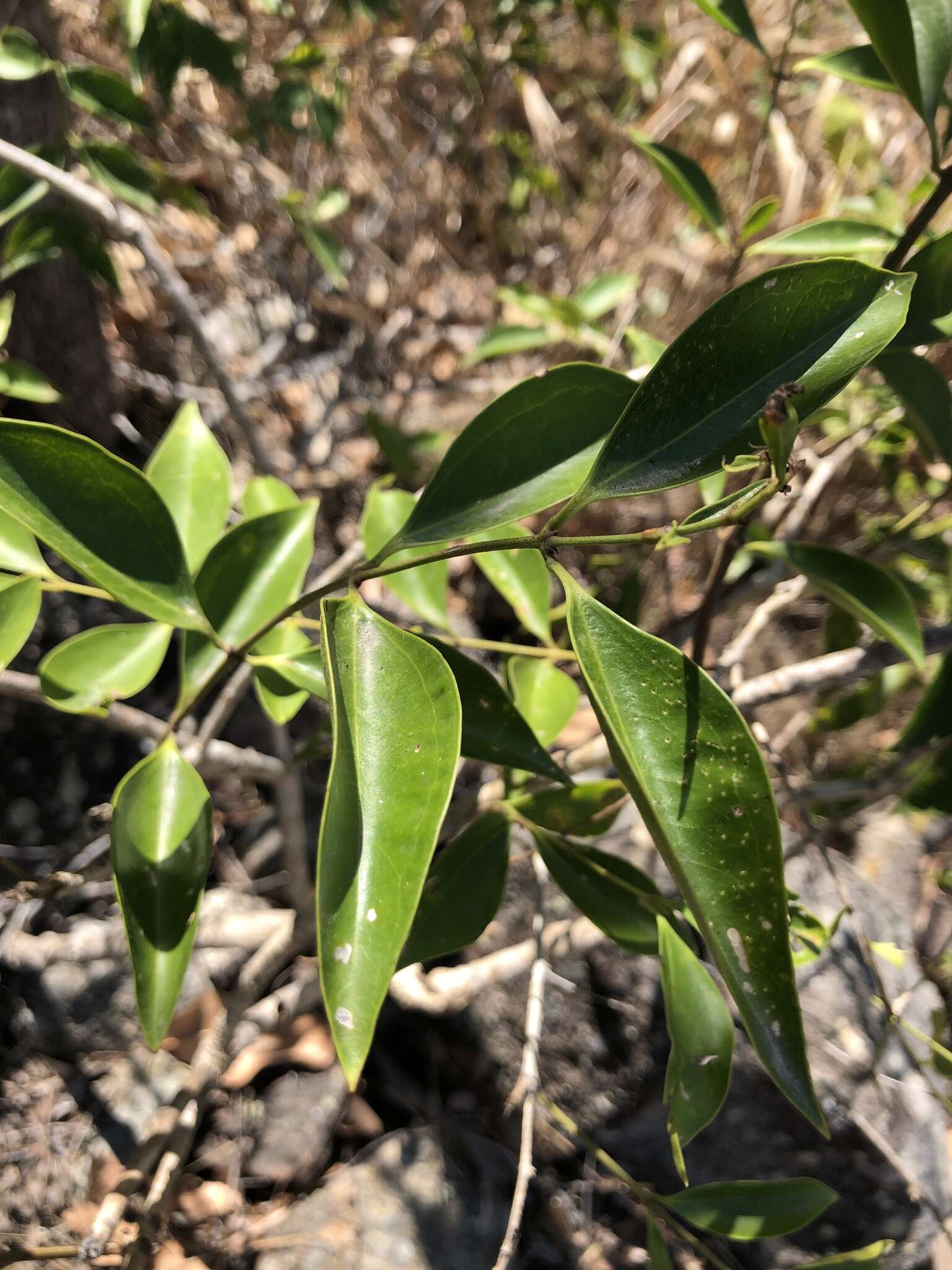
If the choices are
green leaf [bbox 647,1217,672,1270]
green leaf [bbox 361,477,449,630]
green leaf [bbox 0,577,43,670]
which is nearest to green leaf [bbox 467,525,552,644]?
green leaf [bbox 361,477,449,630]

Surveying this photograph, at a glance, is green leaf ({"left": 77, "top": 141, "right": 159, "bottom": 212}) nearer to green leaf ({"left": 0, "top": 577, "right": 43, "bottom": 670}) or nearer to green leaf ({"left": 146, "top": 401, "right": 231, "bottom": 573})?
green leaf ({"left": 146, "top": 401, "right": 231, "bottom": 573})

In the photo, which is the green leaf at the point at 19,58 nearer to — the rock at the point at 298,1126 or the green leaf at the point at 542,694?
the green leaf at the point at 542,694

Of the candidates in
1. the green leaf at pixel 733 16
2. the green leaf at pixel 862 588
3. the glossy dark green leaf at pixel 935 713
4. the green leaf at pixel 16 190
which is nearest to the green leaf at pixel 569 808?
the green leaf at pixel 862 588

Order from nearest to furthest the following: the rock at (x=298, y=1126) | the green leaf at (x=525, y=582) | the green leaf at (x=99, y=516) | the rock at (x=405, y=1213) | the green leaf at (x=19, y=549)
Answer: the green leaf at (x=99, y=516)
the green leaf at (x=19, y=549)
the green leaf at (x=525, y=582)
the rock at (x=405, y=1213)
the rock at (x=298, y=1126)

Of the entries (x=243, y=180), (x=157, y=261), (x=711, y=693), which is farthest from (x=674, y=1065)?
(x=243, y=180)

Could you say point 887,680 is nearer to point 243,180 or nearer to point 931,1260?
point 931,1260
